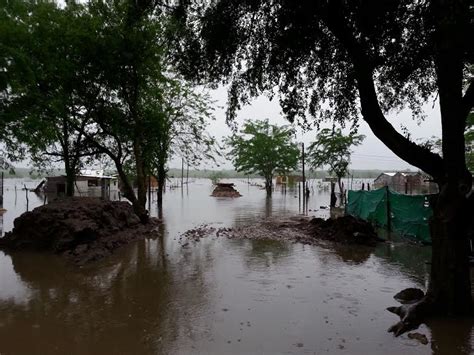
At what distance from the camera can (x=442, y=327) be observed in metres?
5.59

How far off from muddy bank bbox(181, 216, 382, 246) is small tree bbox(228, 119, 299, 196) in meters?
25.7

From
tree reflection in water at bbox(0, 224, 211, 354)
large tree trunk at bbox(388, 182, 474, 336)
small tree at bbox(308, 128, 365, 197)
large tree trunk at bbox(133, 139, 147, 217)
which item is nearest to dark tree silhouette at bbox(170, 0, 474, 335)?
large tree trunk at bbox(388, 182, 474, 336)

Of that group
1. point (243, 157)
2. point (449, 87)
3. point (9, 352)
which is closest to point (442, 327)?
point (449, 87)

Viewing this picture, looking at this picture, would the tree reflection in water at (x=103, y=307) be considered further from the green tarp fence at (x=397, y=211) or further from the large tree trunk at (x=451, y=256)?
the green tarp fence at (x=397, y=211)

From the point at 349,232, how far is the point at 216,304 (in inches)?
311

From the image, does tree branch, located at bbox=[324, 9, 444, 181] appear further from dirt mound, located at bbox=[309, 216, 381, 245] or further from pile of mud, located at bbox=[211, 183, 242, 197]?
pile of mud, located at bbox=[211, 183, 242, 197]

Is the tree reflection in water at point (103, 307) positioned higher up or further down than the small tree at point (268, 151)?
further down

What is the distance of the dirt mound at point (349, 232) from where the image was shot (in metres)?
12.9

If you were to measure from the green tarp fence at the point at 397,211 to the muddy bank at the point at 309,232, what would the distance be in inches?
49.2

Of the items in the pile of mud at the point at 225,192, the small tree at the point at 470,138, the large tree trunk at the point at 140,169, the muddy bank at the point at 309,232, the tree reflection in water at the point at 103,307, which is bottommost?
the tree reflection in water at the point at 103,307

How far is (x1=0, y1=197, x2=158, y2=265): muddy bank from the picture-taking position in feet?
36.8

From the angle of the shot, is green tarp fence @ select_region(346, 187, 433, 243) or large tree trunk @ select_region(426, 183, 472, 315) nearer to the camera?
large tree trunk @ select_region(426, 183, 472, 315)

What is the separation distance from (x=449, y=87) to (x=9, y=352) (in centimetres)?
701

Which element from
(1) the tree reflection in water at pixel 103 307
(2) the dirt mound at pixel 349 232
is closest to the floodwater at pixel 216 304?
(1) the tree reflection in water at pixel 103 307
